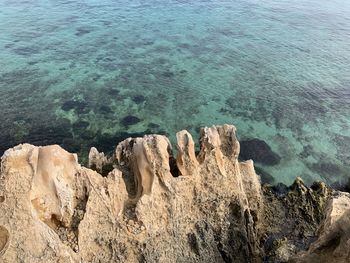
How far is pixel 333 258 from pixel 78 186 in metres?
9.21

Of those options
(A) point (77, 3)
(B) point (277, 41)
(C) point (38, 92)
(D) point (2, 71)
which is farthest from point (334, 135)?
(A) point (77, 3)

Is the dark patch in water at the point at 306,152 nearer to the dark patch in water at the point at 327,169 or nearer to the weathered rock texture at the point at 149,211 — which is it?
the dark patch in water at the point at 327,169

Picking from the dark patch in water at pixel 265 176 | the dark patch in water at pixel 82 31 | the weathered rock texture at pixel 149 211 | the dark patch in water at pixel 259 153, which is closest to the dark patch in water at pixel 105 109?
the dark patch in water at pixel 259 153

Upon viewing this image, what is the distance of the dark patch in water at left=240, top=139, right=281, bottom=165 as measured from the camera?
25.8 meters

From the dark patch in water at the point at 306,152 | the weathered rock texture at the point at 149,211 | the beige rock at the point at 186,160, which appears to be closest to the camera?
the weathered rock texture at the point at 149,211

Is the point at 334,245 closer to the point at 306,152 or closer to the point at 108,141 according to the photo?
the point at 306,152

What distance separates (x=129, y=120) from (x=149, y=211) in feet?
54.6

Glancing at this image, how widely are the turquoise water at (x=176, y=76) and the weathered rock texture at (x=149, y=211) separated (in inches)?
399

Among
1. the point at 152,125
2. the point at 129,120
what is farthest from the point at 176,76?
the point at 129,120

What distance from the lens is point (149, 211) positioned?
1307 cm

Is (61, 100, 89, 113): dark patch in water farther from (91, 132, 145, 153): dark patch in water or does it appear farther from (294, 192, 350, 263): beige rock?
(294, 192, 350, 263): beige rock

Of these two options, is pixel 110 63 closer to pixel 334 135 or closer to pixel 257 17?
pixel 334 135

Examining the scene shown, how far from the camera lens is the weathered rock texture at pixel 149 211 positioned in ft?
36.4

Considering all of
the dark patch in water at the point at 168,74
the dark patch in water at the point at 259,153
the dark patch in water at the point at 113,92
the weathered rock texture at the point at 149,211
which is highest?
the weathered rock texture at the point at 149,211
